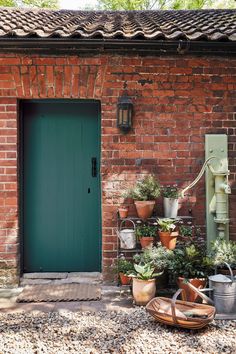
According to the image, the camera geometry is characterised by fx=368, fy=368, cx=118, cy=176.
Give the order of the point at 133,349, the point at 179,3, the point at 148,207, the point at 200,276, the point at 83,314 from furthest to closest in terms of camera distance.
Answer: the point at 179,3, the point at 148,207, the point at 200,276, the point at 83,314, the point at 133,349

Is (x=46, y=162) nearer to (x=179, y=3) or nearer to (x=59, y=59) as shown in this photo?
(x=59, y=59)

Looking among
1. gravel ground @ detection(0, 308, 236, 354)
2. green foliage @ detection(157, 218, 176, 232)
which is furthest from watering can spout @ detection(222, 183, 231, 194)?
gravel ground @ detection(0, 308, 236, 354)

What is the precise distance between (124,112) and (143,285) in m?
2.20

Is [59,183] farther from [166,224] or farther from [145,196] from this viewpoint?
[166,224]

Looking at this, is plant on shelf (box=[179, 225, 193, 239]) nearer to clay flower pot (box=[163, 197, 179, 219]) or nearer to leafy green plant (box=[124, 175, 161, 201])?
clay flower pot (box=[163, 197, 179, 219])

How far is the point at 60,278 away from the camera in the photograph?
5.04 metres

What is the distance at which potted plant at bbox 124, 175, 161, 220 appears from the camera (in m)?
4.66

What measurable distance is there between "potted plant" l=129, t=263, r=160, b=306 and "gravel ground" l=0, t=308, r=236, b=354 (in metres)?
0.26

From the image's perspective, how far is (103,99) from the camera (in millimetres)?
4945

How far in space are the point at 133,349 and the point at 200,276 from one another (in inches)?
57.7

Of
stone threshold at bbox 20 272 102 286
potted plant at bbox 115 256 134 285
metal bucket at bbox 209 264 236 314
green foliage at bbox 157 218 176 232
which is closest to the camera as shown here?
metal bucket at bbox 209 264 236 314

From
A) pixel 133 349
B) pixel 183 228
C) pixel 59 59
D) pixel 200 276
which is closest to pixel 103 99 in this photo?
pixel 59 59

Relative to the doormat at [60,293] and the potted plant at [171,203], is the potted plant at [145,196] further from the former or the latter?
the doormat at [60,293]

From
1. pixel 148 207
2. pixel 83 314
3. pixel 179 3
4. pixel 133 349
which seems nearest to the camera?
pixel 133 349
